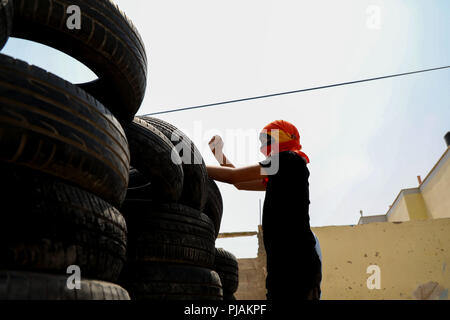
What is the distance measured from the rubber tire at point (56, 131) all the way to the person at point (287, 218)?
0.64m

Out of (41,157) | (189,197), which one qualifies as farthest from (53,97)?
(189,197)

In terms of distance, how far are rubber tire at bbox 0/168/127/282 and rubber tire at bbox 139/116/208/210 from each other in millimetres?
753

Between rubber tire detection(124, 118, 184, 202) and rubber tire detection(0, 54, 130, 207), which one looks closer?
rubber tire detection(0, 54, 130, 207)

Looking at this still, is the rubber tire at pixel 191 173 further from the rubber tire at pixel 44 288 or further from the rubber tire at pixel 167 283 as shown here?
the rubber tire at pixel 44 288

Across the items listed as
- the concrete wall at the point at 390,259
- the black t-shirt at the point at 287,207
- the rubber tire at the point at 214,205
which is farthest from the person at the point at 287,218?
the concrete wall at the point at 390,259

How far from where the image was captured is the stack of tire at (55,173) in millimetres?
760

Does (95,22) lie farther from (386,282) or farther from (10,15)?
(386,282)

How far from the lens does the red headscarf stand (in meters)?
1.48

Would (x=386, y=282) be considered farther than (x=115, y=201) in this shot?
Yes

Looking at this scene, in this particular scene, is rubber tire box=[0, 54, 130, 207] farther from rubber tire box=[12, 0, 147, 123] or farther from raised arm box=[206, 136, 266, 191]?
raised arm box=[206, 136, 266, 191]

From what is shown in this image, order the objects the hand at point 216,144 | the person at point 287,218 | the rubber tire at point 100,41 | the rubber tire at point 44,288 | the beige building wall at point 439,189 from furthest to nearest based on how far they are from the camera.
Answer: the beige building wall at point 439,189 → the hand at point 216,144 → the person at point 287,218 → the rubber tire at point 100,41 → the rubber tire at point 44,288

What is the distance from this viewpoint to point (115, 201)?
110 cm

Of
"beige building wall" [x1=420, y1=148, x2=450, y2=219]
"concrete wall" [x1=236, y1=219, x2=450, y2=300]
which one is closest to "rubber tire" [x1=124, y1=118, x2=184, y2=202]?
"concrete wall" [x1=236, y1=219, x2=450, y2=300]
